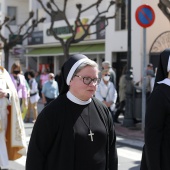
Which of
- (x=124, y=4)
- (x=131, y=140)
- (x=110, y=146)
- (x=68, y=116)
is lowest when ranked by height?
(x=131, y=140)

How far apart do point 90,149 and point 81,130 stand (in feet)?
0.52

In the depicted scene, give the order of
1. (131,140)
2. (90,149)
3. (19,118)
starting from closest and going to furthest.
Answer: (90,149)
(19,118)
(131,140)

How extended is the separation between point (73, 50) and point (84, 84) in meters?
27.3

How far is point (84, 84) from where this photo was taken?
355 cm

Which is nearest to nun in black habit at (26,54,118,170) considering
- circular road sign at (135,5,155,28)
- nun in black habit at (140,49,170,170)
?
nun in black habit at (140,49,170,170)

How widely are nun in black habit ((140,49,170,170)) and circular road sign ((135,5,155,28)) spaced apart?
28.5ft

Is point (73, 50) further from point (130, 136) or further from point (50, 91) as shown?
point (130, 136)

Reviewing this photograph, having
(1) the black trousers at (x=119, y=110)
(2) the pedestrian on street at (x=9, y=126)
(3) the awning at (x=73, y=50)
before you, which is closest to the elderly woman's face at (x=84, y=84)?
(2) the pedestrian on street at (x=9, y=126)

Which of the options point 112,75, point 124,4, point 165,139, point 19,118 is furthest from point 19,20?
point 165,139

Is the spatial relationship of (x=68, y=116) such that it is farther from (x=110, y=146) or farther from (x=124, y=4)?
(x=124, y=4)

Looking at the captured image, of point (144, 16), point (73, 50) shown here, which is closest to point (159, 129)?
point (144, 16)

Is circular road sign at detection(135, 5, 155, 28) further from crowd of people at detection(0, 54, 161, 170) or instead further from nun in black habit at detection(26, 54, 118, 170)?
nun in black habit at detection(26, 54, 118, 170)

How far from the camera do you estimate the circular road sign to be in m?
12.5

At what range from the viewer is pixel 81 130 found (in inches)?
141
